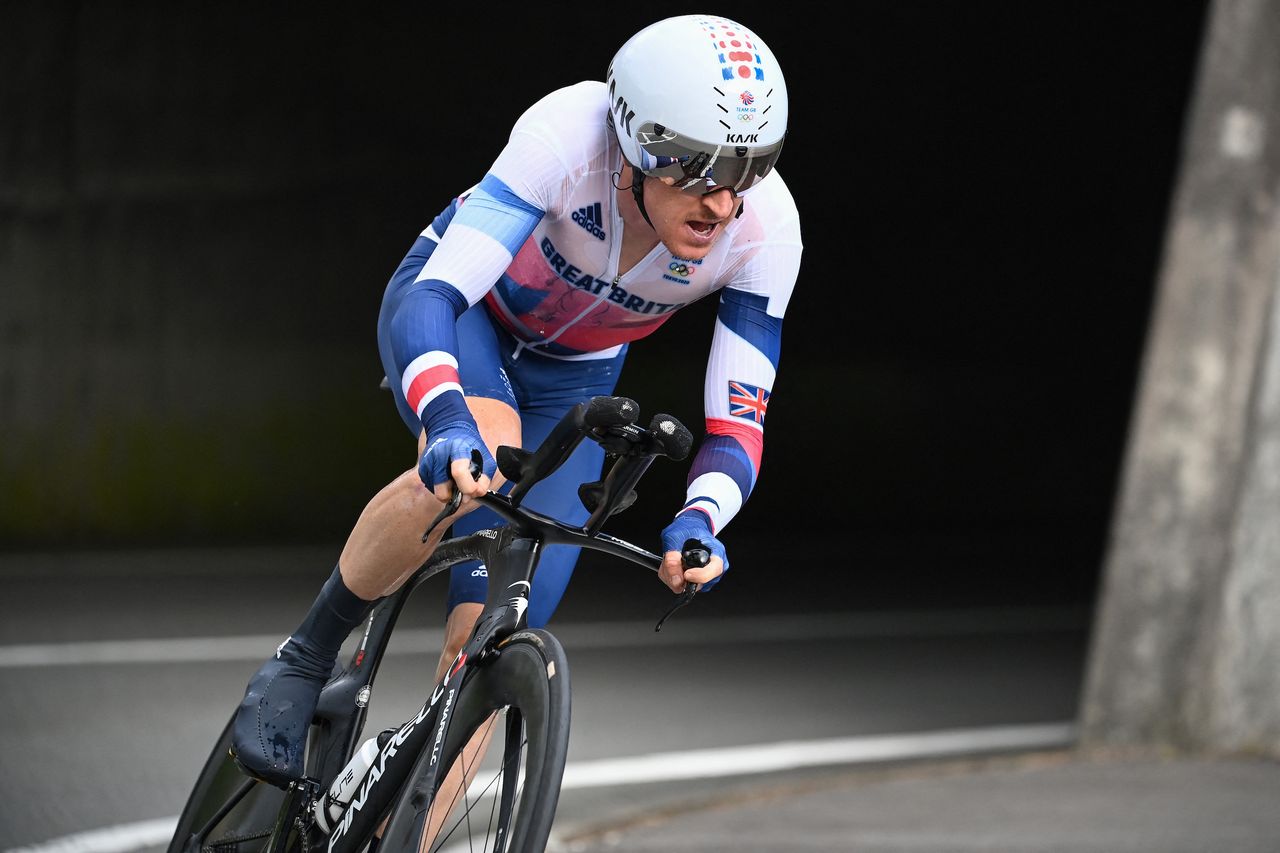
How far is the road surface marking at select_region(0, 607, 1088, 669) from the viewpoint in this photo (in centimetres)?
781

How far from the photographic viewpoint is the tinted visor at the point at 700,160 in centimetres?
307

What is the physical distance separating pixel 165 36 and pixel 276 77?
81 centimetres

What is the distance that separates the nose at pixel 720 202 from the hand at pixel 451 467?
2.18ft

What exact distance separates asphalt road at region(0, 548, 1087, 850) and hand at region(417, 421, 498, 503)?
8.94ft

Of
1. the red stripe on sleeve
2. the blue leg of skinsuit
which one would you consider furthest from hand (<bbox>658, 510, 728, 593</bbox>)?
the blue leg of skinsuit

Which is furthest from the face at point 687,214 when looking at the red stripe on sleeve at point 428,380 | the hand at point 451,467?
the hand at point 451,467

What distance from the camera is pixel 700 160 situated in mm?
3090

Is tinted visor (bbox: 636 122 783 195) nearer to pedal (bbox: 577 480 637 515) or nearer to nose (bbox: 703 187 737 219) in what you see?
nose (bbox: 703 187 737 219)

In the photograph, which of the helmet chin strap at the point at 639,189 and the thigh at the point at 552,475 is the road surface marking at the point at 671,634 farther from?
the helmet chin strap at the point at 639,189

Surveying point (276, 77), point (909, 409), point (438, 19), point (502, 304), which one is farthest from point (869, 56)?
point (502, 304)

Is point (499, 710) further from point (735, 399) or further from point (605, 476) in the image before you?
point (735, 399)

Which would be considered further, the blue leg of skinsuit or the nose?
the blue leg of skinsuit

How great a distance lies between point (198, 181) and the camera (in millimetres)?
11148

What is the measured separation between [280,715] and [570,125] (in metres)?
1.32
